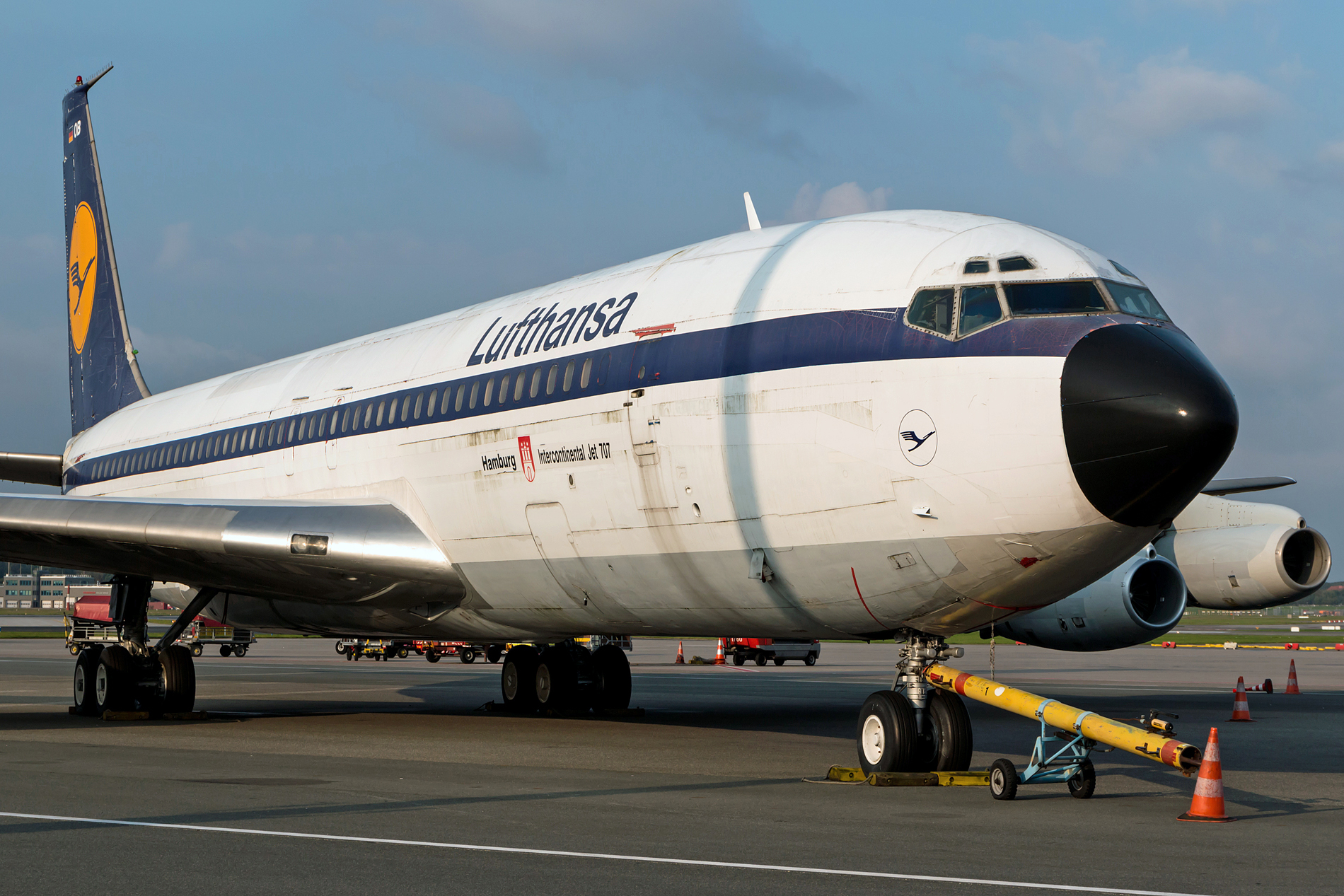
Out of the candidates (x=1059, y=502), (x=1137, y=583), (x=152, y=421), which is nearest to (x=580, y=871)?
(x=1059, y=502)

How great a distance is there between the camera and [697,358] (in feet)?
38.8

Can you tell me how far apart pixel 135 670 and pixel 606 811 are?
11368mm

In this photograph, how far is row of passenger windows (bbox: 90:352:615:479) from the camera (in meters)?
13.5

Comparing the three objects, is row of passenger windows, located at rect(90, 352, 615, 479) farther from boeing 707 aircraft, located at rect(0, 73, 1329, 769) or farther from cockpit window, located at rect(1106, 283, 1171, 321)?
cockpit window, located at rect(1106, 283, 1171, 321)

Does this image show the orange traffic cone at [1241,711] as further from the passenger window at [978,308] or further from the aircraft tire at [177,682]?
the aircraft tire at [177,682]

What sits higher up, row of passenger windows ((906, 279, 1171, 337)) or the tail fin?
the tail fin

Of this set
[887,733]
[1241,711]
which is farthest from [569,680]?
[1241,711]

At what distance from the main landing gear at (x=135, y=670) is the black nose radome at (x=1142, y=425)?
12.7m

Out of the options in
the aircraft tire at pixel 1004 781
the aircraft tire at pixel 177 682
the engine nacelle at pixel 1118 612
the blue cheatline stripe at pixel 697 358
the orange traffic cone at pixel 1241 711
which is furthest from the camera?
the orange traffic cone at pixel 1241 711

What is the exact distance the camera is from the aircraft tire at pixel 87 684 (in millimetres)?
18406

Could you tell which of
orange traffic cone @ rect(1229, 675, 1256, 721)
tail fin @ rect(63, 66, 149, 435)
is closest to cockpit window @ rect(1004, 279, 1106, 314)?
orange traffic cone @ rect(1229, 675, 1256, 721)

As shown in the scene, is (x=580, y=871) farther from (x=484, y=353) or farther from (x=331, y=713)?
(x=331, y=713)

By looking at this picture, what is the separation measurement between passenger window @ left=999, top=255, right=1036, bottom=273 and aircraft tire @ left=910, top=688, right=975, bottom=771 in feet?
11.1

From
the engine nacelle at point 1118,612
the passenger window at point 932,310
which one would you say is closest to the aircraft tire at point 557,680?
the engine nacelle at point 1118,612
